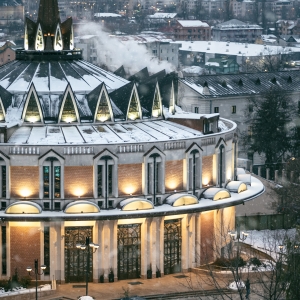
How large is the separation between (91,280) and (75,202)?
177 inches

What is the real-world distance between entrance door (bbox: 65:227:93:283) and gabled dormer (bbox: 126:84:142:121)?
952 cm

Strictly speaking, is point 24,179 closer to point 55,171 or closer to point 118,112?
point 55,171

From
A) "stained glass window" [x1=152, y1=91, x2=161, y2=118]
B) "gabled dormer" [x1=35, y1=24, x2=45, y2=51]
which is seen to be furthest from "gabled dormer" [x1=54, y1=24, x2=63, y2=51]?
"stained glass window" [x1=152, y1=91, x2=161, y2=118]

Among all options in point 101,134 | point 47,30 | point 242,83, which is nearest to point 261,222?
point 101,134

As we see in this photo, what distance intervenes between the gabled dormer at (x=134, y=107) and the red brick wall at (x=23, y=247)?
10781 millimetres

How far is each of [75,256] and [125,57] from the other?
6084 cm

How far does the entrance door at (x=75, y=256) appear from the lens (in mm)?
70562

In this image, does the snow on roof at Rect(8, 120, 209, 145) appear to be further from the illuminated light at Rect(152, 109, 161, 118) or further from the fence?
the fence

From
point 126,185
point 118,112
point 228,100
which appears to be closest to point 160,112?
point 118,112

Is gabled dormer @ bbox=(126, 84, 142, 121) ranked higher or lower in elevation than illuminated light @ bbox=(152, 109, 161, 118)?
higher

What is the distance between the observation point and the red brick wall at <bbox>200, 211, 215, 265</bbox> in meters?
74.1

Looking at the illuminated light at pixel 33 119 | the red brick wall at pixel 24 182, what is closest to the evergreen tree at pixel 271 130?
the illuminated light at pixel 33 119

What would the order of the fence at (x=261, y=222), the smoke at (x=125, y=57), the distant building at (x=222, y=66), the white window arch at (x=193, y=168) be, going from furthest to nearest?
the distant building at (x=222, y=66) < the smoke at (x=125, y=57) < the fence at (x=261, y=222) < the white window arch at (x=193, y=168)

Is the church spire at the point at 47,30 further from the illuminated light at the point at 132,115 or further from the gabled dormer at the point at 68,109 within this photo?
the illuminated light at the point at 132,115
